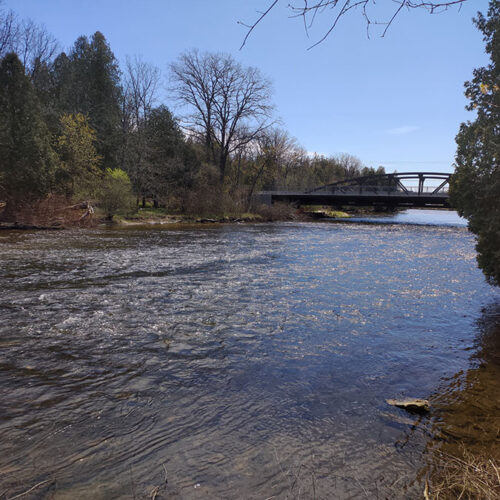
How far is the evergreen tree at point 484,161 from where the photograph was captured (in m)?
7.70

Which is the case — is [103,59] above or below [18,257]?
above

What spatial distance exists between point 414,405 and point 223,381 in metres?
2.35

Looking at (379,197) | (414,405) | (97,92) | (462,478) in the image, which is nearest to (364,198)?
(379,197)

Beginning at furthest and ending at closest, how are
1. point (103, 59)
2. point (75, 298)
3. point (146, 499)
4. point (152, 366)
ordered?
1. point (103, 59)
2. point (75, 298)
3. point (152, 366)
4. point (146, 499)

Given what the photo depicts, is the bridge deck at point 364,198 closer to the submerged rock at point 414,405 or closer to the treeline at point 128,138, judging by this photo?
the treeline at point 128,138

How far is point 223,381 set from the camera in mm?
4895

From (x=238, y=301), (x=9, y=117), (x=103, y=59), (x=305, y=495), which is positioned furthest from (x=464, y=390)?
(x=103, y=59)

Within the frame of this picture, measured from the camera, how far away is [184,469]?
3189 millimetres

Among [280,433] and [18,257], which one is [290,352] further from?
[18,257]

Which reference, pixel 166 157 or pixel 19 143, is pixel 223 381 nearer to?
pixel 19 143

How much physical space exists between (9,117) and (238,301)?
26581mm

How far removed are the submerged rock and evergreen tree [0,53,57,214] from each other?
2854 centimetres

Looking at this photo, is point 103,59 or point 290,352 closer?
point 290,352

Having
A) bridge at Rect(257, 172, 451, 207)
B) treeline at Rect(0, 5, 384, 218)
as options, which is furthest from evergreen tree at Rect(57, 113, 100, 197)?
bridge at Rect(257, 172, 451, 207)
